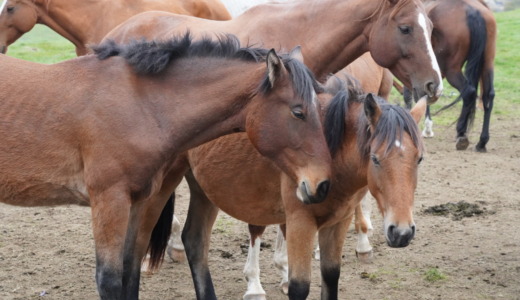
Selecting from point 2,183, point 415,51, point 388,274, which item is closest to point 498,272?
point 388,274

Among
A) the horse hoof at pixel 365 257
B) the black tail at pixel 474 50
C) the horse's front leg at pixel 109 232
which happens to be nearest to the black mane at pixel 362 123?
the horse's front leg at pixel 109 232

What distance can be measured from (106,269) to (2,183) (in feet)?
2.49

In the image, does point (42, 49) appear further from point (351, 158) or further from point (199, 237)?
point (351, 158)

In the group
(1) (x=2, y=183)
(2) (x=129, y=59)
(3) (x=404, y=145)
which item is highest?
(2) (x=129, y=59)

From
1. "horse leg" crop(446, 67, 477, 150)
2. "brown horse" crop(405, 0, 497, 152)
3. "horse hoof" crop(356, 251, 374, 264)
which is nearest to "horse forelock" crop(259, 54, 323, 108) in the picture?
"horse hoof" crop(356, 251, 374, 264)

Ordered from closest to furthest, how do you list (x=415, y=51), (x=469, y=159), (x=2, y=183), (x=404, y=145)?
1. (x=404, y=145)
2. (x=2, y=183)
3. (x=415, y=51)
4. (x=469, y=159)

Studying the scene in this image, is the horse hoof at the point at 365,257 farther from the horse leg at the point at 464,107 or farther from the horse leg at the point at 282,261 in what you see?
the horse leg at the point at 464,107

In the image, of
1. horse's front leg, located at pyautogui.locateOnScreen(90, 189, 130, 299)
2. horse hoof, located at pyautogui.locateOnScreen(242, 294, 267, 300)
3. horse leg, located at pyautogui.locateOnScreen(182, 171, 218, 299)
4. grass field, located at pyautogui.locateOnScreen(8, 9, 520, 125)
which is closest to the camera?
horse's front leg, located at pyautogui.locateOnScreen(90, 189, 130, 299)

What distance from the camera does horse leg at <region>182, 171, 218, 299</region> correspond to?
18.1 feet

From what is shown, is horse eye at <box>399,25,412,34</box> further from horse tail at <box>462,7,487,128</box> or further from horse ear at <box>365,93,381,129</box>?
horse tail at <box>462,7,487,128</box>

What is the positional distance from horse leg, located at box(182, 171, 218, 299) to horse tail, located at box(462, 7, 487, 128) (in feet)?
19.5

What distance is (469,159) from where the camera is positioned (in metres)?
10.1

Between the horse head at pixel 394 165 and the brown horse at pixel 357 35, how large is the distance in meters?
1.13

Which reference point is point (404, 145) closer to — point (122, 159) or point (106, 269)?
point (122, 159)
